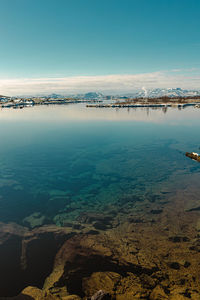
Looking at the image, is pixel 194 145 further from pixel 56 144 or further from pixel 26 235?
pixel 26 235

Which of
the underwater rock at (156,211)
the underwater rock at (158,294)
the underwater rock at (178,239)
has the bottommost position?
the underwater rock at (158,294)

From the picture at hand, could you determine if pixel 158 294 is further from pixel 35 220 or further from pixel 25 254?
pixel 35 220

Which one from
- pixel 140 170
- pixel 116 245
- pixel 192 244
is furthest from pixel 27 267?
pixel 140 170

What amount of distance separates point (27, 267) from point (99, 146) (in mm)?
31981

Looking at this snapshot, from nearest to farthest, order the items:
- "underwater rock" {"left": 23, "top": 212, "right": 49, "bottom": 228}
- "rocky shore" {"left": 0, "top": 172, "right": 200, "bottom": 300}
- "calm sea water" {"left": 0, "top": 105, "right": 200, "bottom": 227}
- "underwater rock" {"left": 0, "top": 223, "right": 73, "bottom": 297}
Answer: "rocky shore" {"left": 0, "top": 172, "right": 200, "bottom": 300}, "underwater rock" {"left": 0, "top": 223, "right": 73, "bottom": 297}, "underwater rock" {"left": 23, "top": 212, "right": 49, "bottom": 228}, "calm sea water" {"left": 0, "top": 105, "right": 200, "bottom": 227}

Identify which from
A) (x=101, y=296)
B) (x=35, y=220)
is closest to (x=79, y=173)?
(x=35, y=220)

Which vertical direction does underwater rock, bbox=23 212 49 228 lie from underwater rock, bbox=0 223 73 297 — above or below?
above

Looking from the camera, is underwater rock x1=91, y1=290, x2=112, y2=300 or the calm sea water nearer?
underwater rock x1=91, y1=290, x2=112, y2=300

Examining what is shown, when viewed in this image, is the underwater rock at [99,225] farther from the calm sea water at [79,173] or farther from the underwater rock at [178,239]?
the underwater rock at [178,239]

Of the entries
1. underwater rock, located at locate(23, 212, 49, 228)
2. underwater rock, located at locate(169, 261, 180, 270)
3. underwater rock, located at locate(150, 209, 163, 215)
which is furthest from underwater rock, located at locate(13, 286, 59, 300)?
underwater rock, located at locate(150, 209, 163, 215)

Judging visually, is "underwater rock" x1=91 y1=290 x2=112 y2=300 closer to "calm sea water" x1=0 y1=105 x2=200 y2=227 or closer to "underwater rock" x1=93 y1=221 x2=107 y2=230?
"underwater rock" x1=93 y1=221 x2=107 y2=230

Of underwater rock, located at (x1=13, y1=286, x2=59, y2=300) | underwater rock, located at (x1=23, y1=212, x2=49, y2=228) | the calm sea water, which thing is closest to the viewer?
underwater rock, located at (x1=13, y1=286, x2=59, y2=300)

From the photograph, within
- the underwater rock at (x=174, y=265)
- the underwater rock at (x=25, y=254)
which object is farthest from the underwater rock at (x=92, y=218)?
the underwater rock at (x=174, y=265)

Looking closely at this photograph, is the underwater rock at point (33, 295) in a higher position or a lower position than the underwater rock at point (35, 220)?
lower
